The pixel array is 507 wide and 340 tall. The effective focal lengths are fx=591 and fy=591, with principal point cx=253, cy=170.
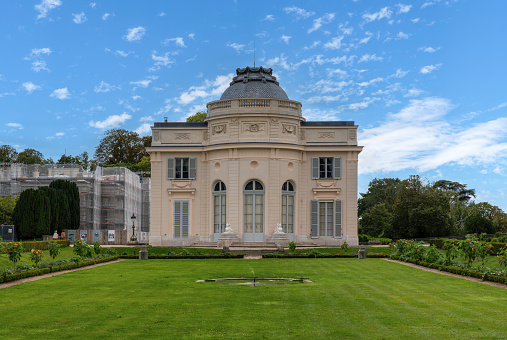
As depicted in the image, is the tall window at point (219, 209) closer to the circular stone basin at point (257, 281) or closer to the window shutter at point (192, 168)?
the window shutter at point (192, 168)

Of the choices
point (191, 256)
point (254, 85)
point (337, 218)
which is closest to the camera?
point (191, 256)

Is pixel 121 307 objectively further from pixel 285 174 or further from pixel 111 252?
pixel 285 174

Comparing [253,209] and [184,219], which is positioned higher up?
[253,209]

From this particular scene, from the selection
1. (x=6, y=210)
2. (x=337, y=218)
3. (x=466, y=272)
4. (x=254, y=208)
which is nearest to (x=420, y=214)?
(x=337, y=218)

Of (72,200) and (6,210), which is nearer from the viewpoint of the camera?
(72,200)

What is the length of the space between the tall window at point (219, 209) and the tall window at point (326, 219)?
686 centimetres

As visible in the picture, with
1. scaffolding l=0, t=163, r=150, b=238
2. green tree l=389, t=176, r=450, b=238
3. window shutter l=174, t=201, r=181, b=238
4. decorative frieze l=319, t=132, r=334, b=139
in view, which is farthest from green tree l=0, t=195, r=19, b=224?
green tree l=389, t=176, r=450, b=238

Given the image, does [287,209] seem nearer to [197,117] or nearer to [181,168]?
[181,168]

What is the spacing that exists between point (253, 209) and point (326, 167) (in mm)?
6785

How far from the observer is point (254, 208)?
145 ft

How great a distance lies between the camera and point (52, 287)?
18.6 m

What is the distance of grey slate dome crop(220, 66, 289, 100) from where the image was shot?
153 ft

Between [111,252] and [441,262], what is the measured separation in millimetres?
19395

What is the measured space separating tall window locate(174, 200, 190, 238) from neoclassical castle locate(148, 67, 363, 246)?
8 centimetres
